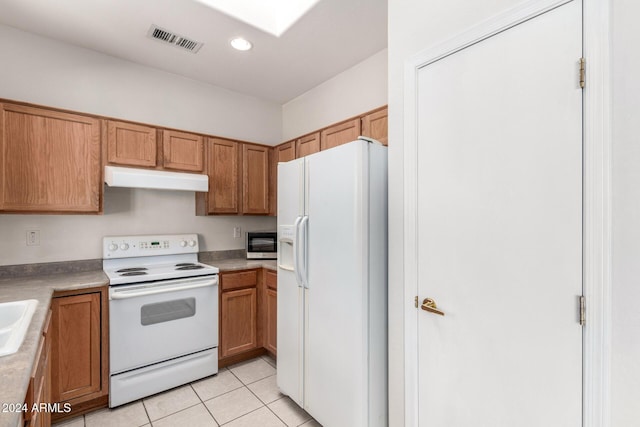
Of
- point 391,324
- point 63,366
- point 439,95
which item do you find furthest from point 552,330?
point 63,366

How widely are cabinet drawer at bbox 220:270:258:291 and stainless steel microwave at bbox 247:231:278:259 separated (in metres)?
0.33

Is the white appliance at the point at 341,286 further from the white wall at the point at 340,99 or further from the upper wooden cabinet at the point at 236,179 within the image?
the upper wooden cabinet at the point at 236,179

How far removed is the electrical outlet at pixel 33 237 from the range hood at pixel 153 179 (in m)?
0.66

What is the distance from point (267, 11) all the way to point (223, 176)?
1556mm

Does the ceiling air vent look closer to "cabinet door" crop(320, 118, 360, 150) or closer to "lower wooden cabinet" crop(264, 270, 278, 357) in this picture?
"cabinet door" crop(320, 118, 360, 150)

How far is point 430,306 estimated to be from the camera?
56.2 inches

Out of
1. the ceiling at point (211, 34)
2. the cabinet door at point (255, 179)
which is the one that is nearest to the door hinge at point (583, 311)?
the ceiling at point (211, 34)

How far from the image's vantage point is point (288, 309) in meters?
2.29

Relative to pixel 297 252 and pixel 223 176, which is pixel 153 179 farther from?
pixel 297 252

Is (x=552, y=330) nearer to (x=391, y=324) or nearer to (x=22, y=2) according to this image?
(x=391, y=324)

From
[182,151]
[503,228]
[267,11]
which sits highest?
[267,11]

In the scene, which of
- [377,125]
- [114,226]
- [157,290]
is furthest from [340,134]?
[114,226]

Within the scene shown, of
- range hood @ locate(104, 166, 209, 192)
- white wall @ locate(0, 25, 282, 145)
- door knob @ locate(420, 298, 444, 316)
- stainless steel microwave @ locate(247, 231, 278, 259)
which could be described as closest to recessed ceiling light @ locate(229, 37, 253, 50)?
white wall @ locate(0, 25, 282, 145)

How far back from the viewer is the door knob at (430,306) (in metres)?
1.39
